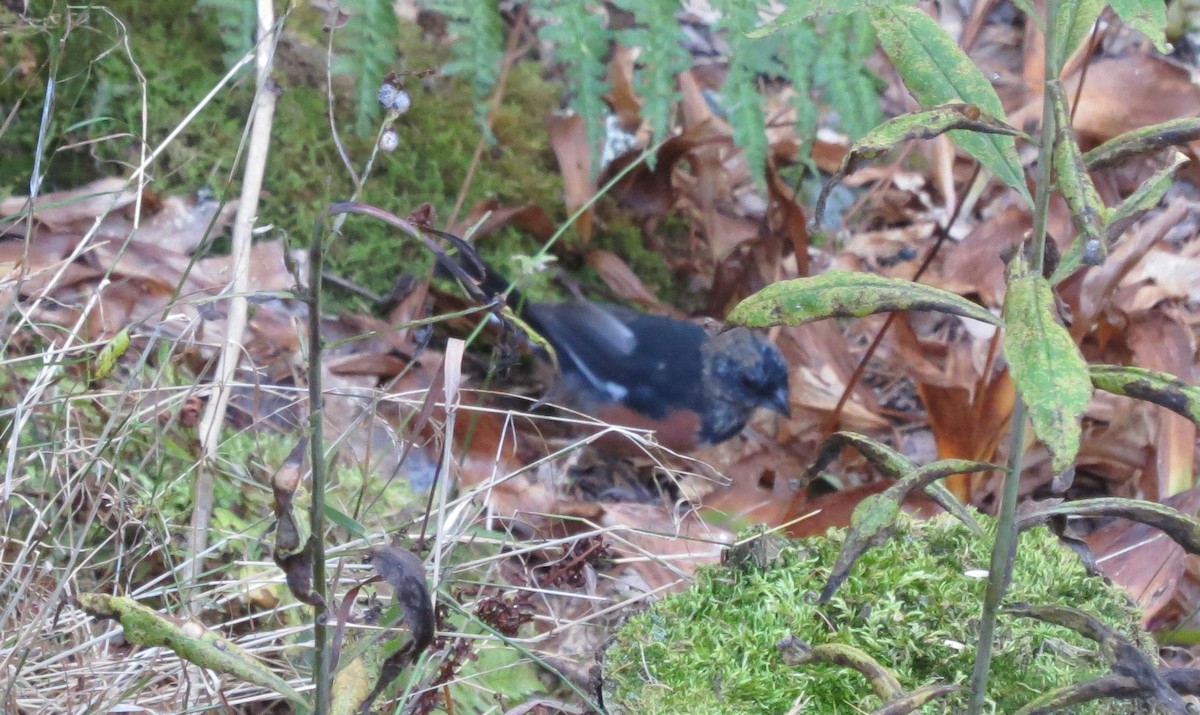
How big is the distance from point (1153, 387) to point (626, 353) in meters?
3.30

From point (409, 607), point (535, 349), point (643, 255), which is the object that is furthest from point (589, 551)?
point (643, 255)

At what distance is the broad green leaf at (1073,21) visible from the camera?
3.76 ft

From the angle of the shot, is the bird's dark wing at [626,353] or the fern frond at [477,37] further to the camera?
the bird's dark wing at [626,353]

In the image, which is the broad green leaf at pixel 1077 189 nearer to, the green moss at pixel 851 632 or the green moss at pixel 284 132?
the green moss at pixel 851 632

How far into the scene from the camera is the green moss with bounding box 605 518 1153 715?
1.68m

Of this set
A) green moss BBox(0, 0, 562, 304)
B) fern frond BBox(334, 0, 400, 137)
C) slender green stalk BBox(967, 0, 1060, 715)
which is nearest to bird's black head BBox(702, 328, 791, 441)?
green moss BBox(0, 0, 562, 304)

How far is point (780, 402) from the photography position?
169 inches

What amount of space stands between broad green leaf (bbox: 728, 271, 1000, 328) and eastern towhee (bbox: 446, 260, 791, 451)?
10.2ft

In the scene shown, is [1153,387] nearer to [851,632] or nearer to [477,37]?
[851,632]

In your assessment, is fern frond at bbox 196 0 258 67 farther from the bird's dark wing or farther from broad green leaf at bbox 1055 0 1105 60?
broad green leaf at bbox 1055 0 1105 60

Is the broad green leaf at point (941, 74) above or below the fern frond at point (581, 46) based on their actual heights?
above

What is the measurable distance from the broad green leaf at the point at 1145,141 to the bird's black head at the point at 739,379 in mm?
3123

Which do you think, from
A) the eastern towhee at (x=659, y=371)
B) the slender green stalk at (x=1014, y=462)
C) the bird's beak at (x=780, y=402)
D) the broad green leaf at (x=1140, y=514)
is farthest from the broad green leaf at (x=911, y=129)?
the eastern towhee at (x=659, y=371)

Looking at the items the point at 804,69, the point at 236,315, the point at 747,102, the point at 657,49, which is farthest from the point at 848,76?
the point at 236,315
